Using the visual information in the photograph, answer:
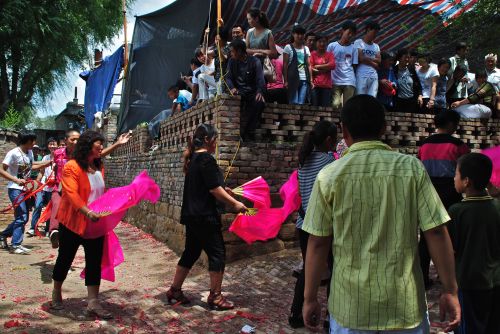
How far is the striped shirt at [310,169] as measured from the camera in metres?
4.16

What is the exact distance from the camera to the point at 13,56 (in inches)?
896

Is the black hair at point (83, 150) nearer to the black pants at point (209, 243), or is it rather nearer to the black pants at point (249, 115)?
the black pants at point (209, 243)

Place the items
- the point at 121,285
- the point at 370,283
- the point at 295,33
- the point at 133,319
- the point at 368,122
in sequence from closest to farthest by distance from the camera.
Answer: the point at 370,283 → the point at 368,122 → the point at 133,319 → the point at 121,285 → the point at 295,33

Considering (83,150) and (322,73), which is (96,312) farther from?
(322,73)

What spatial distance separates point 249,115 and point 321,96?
151cm

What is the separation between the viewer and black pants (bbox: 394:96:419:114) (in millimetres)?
8102

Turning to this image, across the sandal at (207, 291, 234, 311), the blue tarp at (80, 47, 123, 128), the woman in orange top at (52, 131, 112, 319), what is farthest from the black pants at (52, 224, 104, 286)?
the blue tarp at (80, 47, 123, 128)

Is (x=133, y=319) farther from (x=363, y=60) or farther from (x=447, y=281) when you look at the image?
(x=363, y=60)

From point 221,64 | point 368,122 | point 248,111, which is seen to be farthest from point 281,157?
point 368,122

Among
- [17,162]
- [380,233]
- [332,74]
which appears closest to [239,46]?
[332,74]

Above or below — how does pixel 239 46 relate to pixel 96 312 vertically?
above

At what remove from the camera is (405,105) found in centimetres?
814

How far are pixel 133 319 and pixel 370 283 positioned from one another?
3.24 m

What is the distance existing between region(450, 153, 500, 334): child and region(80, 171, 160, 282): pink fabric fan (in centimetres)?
318
